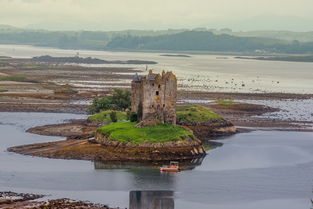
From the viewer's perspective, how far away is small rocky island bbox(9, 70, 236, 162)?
289 feet

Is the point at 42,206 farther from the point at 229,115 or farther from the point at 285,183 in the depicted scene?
the point at 229,115

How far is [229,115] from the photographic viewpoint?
13088 cm

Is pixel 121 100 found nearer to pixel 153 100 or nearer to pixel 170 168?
pixel 153 100

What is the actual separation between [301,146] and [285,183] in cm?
2464

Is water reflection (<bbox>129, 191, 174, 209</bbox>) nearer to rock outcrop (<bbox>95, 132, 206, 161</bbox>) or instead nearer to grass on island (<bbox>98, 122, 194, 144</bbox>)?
rock outcrop (<bbox>95, 132, 206, 161</bbox>)

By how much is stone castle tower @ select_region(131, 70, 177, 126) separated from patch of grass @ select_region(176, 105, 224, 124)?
1400 centimetres

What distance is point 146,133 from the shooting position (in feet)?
298

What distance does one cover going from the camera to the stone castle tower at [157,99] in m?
94.4

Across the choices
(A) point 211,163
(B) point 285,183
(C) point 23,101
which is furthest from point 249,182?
(C) point 23,101

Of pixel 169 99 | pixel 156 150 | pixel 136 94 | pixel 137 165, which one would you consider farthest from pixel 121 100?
Answer: pixel 137 165

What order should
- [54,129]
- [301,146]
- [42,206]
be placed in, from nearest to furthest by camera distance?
[42,206], [301,146], [54,129]

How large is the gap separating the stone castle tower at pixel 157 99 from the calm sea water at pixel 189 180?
7.65 meters

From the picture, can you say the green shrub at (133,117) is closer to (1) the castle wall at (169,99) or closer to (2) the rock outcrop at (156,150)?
(1) the castle wall at (169,99)

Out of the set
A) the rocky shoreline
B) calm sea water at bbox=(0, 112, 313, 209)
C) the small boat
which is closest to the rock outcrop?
calm sea water at bbox=(0, 112, 313, 209)
